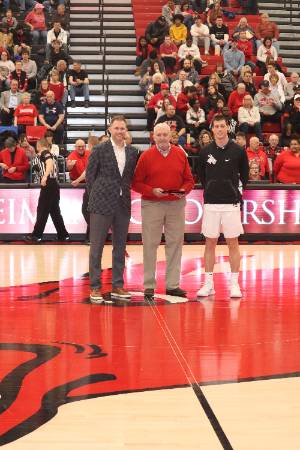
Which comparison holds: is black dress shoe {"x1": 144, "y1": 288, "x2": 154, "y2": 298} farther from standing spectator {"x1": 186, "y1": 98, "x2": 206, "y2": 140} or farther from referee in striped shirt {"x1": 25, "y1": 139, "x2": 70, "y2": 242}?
standing spectator {"x1": 186, "y1": 98, "x2": 206, "y2": 140}

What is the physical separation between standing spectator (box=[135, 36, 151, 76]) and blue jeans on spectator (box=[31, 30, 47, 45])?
7.58 feet

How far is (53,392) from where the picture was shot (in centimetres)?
639

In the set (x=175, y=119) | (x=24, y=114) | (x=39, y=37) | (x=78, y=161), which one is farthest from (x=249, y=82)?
(x=78, y=161)

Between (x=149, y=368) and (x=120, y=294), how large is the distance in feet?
11.0

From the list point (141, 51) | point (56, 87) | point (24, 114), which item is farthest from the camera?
point (141, 51)

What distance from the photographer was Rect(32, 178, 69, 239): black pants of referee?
16.6 metres

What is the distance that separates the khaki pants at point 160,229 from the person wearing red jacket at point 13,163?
7780 mm

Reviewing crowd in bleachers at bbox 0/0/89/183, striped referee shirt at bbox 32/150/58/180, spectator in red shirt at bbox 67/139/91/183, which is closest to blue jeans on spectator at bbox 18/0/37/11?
crowd in bleachers at bbox 0/0/89/183

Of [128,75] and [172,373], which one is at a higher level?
[128,75]

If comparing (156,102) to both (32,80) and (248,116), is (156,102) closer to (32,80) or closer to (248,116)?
(248,116)

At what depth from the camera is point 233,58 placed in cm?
2291

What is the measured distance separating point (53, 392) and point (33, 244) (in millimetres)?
10367

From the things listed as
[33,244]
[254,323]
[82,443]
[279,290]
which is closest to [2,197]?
[33,244]

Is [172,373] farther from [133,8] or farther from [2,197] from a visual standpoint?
[133,8]
